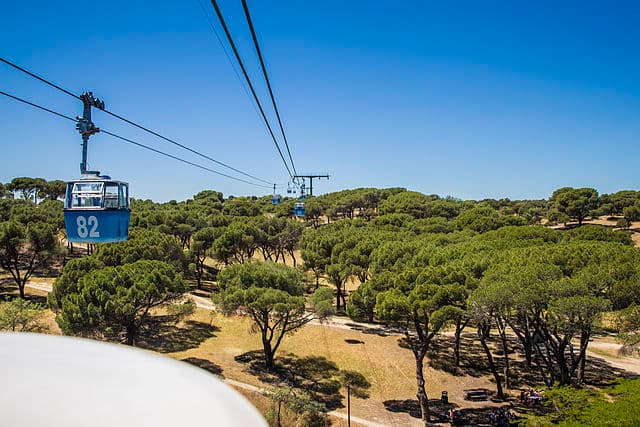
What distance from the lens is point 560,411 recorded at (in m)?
12.0

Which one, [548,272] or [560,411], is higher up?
[548,272]

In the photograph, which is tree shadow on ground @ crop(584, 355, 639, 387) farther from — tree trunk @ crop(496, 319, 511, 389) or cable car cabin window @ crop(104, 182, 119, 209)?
cable car cabin window @ crop(104, 182, 119, 209)

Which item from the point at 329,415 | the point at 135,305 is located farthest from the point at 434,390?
the point at 135,305

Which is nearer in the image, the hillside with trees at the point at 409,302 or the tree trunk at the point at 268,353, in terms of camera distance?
the hillside with trees at the point at 409,302

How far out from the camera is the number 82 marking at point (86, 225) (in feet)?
35.3

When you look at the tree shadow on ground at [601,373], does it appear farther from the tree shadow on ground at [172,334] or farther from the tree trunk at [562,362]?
the tree shadow on ground at [172,334]

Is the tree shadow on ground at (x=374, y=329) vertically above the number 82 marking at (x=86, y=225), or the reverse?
the number 82 marking at (x=86, y=225)

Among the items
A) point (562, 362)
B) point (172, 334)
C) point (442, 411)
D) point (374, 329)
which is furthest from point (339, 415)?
point (172, 334)

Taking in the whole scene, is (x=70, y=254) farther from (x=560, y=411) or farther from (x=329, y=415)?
(x=560, y=411)

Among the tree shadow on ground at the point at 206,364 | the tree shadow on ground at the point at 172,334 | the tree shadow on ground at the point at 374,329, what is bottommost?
the tree shadow on ground at the point at 206,364

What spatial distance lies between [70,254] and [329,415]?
42.1 m

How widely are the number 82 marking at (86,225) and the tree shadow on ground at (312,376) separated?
1150 cm

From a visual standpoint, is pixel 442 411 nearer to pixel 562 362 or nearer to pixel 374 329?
pixel 562 362

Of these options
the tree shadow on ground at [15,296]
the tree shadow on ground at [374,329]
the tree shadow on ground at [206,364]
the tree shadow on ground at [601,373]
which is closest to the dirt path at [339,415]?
the tree shadow on ground at [206,364]
